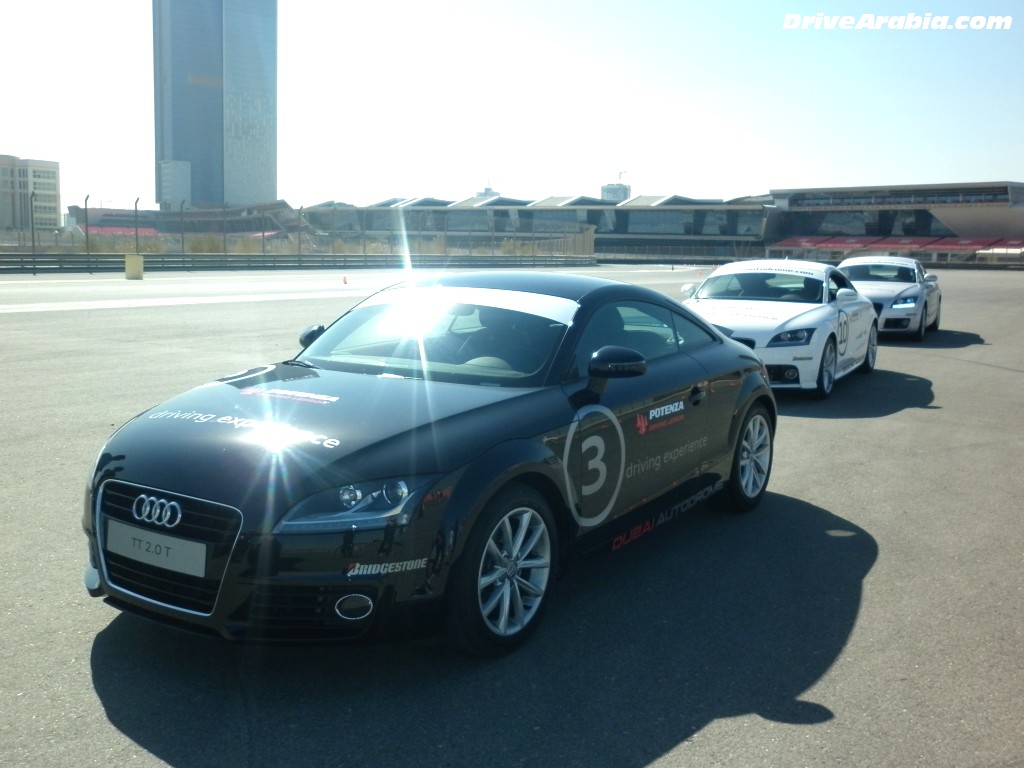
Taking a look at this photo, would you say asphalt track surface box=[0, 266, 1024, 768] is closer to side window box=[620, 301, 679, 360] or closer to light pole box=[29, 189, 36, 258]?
side window box=[620, 301, 679, 360]

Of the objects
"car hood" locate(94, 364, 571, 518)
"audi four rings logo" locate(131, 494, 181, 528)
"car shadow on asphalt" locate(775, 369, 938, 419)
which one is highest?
"car hood" locate(94, 364, 571, 518)

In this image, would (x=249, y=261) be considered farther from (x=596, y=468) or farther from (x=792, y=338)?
(x=596, y=468)

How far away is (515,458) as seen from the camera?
4176 mm

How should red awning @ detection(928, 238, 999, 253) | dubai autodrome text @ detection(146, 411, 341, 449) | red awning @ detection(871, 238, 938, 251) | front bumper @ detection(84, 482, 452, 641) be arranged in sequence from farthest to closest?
red awning @ detection(871, 238, 938, 251) → red awning @ detection(928, 238, 999, 253) → dubai autodrome text @ detection(146, 411, 341, 449) → front bumper @ detection(84, 482, 452, 641)

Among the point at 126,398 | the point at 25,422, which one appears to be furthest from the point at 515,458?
the point at 126,398

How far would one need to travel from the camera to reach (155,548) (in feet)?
12.4

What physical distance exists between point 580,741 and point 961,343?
16.9 meters

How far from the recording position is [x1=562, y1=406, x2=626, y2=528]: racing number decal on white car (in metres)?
4.61

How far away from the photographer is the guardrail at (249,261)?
37.8 metres

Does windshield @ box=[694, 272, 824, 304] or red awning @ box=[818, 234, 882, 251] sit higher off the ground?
red awning @ box=[818, 234, 882, 251]

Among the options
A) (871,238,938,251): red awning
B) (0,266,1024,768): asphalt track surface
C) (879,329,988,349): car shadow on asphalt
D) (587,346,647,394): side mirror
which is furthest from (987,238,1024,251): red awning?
(587,346,647,394): side mirror

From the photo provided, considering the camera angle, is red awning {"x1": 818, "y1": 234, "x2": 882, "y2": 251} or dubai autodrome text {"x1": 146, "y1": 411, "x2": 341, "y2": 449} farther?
red awning {"x1": 818, "y1": 234, "x2": 882, "y2": 251}

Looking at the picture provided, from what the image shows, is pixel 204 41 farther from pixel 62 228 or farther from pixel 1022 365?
pixel 1022 365

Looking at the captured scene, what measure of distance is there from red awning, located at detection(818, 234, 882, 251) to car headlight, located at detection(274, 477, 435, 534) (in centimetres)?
9183
